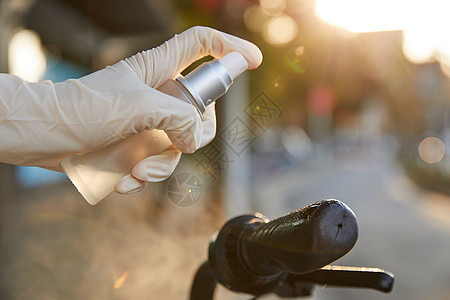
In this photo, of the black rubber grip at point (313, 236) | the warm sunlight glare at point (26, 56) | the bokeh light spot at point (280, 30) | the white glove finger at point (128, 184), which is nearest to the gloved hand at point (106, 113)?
the white glove finger at point (128, 184)

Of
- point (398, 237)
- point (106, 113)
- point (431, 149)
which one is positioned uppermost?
point (106, 113)

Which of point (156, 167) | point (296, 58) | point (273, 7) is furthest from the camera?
point (273, 7)

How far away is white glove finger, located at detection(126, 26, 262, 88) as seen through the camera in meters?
0.88

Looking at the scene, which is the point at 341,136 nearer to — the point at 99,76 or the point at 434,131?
the point at 434,131

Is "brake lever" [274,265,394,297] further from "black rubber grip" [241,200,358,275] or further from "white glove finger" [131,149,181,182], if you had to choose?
"white glove finger" [131,149,181,182]

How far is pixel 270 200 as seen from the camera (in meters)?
6.92

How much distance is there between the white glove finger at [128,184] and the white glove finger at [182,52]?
25 centimetres

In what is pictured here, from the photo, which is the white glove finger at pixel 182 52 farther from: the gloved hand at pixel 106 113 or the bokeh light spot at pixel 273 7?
the bokeh light spot at pixel 273 7

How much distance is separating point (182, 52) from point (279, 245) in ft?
1.71

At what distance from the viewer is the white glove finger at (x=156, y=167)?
828 millimetres

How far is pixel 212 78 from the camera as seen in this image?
821 millimetres

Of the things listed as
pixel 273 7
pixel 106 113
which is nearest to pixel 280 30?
pixel 273 7

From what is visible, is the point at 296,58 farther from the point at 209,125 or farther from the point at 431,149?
the point at 431,149

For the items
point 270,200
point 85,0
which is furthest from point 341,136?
point 85,0
